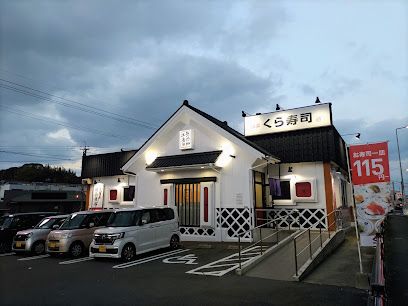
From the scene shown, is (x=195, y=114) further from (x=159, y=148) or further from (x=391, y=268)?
(x=391, y=268)

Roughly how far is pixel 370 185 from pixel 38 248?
12574 mm

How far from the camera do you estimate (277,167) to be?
15.5 metres

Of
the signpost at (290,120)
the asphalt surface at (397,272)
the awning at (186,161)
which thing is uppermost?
the signpost at (290,120)

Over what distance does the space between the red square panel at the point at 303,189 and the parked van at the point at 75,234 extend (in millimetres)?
9147

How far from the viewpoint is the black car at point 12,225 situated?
13.9 metres

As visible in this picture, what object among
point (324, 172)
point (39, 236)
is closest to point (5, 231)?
point (39, 236)

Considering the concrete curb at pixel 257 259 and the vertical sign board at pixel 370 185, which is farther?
the concrete curb at pixel 257 259

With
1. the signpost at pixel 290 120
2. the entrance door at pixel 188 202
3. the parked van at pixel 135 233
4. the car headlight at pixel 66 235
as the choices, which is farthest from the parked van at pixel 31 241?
the signpost at pixel 290 120

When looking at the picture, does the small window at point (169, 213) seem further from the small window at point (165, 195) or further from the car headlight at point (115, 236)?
the small window at point (165, 195)

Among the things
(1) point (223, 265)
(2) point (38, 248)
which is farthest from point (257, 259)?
(2) point (38, 248)

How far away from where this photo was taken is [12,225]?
14523mm

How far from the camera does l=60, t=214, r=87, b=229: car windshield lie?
12219 mm

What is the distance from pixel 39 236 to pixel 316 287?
11.1 metres

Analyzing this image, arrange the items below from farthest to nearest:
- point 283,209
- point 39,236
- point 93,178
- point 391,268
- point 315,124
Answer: point 93,178, point 315,124, point 283,209, point 39,236, point 391,268
